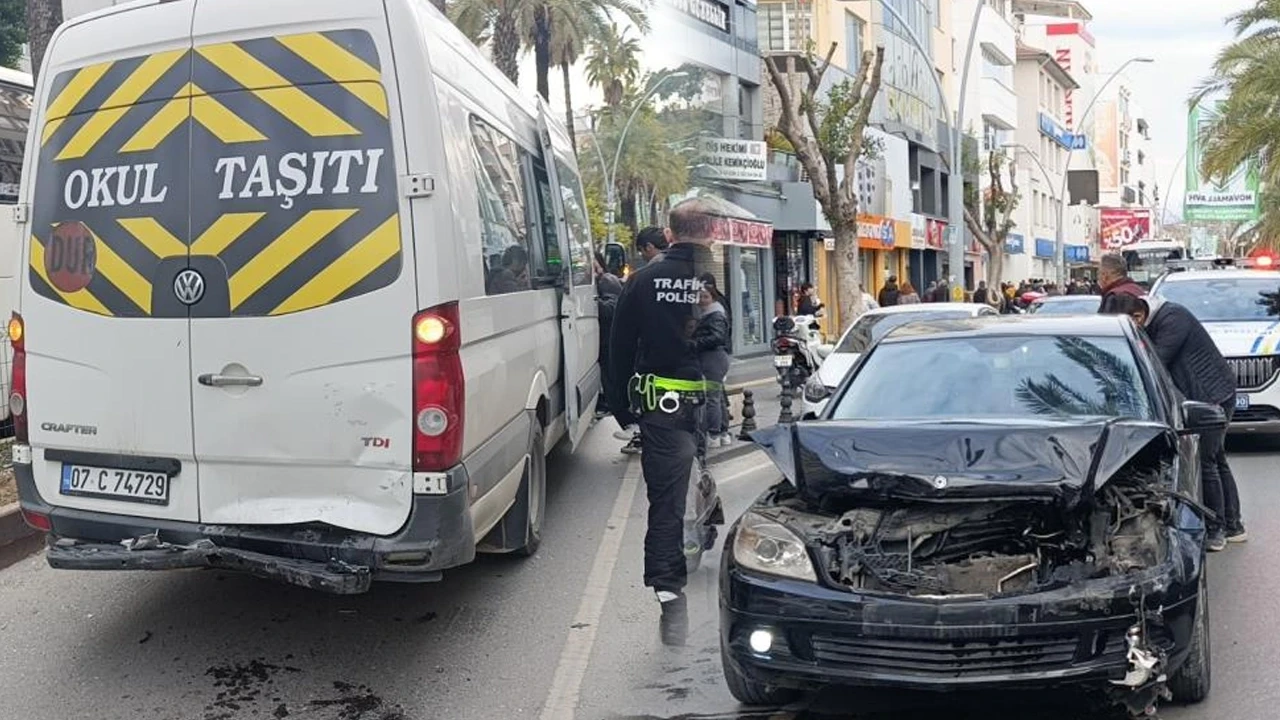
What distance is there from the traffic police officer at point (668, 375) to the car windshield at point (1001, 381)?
774 millimetres

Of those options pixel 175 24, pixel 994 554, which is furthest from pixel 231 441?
pixel 994 554

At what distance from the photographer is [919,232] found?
46.6m

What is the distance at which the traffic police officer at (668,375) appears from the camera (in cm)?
622

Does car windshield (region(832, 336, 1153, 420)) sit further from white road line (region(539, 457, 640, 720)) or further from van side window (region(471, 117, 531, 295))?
van side window (region(471, 117, 531, 295))

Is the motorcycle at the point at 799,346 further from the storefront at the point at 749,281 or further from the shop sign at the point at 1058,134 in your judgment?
the shop sign at the point at 1058,134

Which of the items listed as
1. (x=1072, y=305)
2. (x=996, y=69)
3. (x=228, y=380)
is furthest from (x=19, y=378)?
(x=996, y=69)

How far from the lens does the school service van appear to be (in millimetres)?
5262

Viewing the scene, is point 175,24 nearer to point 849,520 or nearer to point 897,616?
point 849,520

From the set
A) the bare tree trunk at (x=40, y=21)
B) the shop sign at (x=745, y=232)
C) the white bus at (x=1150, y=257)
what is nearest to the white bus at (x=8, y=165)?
the bare tree trunk at (x=40, y=21)

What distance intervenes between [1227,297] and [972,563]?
9350 millimetres

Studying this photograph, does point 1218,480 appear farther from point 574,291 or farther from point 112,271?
point 112,271

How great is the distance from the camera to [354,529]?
5277 mm

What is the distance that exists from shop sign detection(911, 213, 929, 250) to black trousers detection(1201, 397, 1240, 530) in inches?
1498

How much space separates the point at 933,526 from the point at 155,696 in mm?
3245
